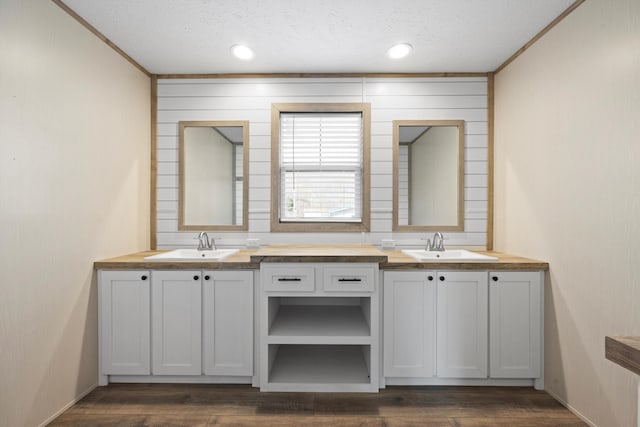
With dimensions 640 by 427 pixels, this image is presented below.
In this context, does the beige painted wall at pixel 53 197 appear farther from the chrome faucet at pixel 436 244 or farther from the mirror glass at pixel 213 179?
the chrome faucet at pixel 436 244

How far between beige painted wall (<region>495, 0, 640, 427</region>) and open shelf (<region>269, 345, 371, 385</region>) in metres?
1.31

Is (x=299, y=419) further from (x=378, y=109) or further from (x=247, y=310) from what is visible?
(x=378, y=109)

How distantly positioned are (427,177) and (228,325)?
6.72 ft

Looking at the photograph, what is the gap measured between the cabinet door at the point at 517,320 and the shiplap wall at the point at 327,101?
0.74m

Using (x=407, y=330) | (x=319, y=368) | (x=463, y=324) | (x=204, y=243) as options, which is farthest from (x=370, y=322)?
(x=204, y=243)

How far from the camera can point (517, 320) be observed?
7.72ft

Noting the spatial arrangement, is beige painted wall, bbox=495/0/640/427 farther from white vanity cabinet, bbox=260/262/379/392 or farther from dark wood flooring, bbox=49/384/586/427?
white vanity cabinet, bbox=260/262/379/392

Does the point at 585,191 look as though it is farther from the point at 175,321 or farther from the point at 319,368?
the point at 175,321

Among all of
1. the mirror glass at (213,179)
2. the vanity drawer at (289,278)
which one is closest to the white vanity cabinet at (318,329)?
the vanity drawer at (289,278)

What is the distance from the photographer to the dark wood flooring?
6.59 ft

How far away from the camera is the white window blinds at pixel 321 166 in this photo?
10.1 feet

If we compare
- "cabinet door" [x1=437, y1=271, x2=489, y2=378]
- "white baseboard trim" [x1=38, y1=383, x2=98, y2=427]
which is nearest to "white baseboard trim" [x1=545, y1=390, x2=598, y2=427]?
"cabinet door" [x1=437, y1=271, x2=489, y2=378]

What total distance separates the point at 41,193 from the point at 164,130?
1348 mm

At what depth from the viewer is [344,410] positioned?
2111 mm
